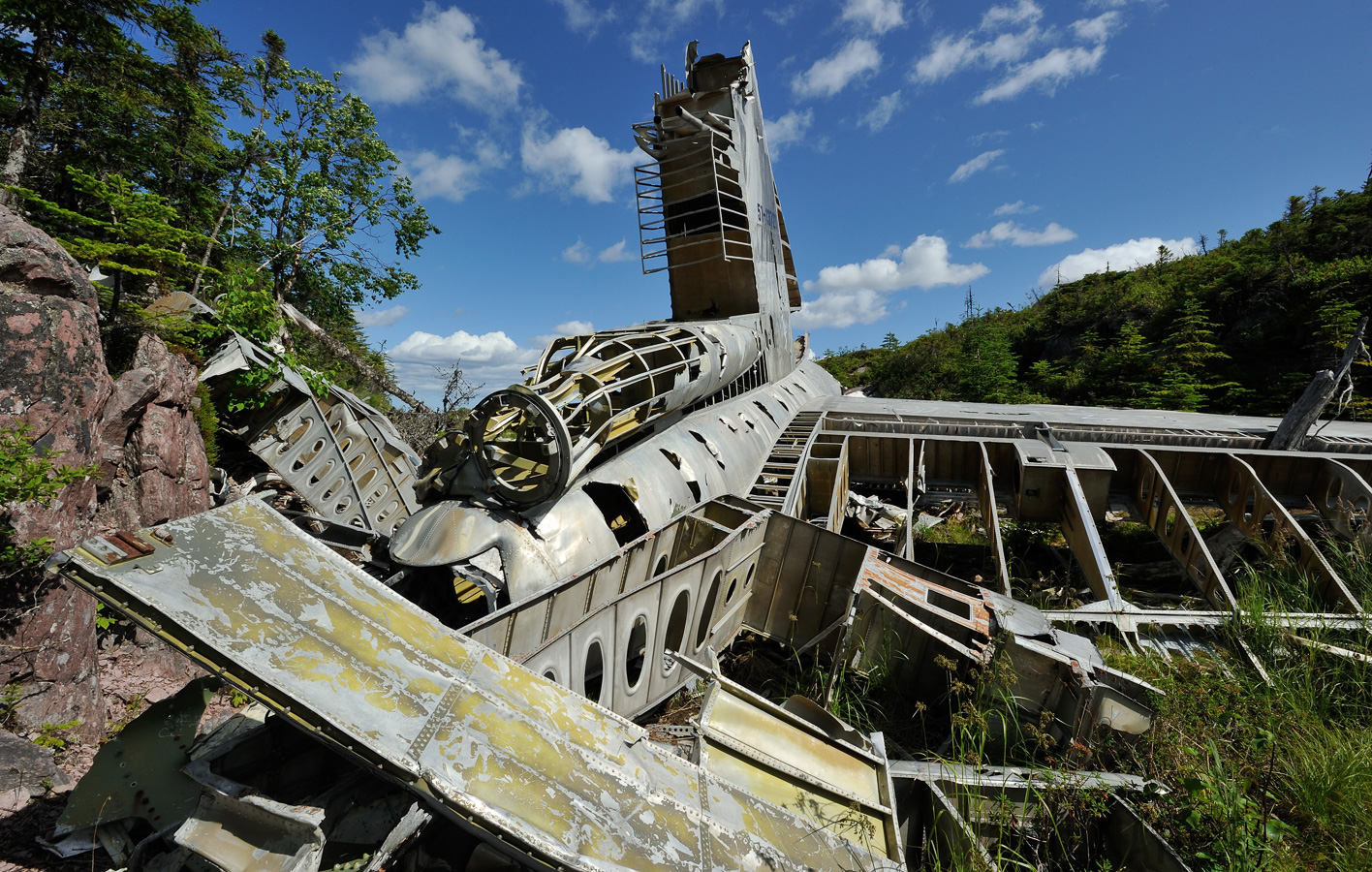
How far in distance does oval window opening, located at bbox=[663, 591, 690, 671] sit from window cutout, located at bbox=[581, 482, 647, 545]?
1194 mm

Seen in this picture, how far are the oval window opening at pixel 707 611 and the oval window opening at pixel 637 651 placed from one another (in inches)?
23.5

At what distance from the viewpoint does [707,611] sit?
593 cm

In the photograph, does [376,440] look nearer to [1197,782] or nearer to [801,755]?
[801,755]

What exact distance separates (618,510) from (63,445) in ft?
18.7

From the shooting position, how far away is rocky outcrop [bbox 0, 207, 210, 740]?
513 centimetres

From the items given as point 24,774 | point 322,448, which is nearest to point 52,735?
point 24,774

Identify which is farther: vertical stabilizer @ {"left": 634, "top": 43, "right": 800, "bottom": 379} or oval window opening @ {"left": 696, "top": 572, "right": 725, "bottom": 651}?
vertical stabilizer @ {"left": 634, "top": 43, "right": 800, "bottom": 379}

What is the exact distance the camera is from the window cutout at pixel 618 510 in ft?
21.9

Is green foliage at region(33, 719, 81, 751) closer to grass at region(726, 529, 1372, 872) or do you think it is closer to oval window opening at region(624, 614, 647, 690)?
oval window opening at region(624, 614, 647, 690)

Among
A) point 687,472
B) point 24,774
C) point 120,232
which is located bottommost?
point 24,774

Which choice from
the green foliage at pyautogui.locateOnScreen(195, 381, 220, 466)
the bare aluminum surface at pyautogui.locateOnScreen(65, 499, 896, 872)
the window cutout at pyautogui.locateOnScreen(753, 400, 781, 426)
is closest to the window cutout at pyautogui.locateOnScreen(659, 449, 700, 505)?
the bare aluminum surface at pyautogui.locateOnScreen(65, 499, 896, 872)

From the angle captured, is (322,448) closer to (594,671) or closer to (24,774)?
(24,774)

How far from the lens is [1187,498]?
11.6 meters

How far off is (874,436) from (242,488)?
40.6 ft
